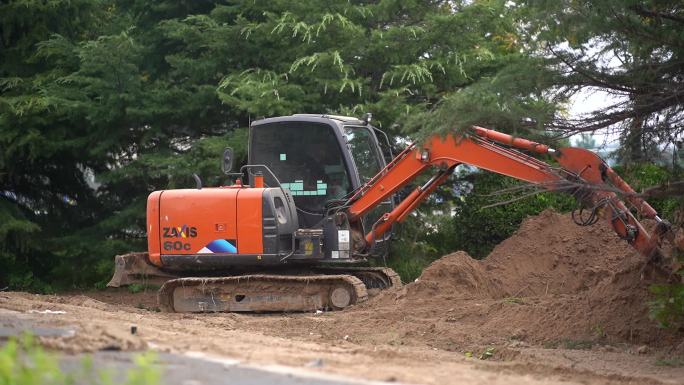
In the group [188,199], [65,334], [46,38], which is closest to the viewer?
[65,334]

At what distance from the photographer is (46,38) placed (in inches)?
811

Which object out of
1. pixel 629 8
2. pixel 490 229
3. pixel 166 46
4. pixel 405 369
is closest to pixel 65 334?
pixel 405 369

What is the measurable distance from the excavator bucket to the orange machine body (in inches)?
13.6

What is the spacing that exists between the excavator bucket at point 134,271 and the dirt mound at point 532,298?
3.39 meters

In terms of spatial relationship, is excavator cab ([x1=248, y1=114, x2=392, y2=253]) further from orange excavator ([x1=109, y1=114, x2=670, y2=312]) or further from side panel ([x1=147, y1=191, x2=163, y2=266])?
side panel ([x1=147, y1=191, x2=163, y2=266])

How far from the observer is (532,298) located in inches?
536

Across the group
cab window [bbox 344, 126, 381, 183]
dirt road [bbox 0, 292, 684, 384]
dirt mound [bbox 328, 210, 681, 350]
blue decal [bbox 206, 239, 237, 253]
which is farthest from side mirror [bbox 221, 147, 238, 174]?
dirt mound [bbox 328, 210, 681, 350]

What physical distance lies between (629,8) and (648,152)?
176 cm

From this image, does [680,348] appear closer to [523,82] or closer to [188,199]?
[523,82]

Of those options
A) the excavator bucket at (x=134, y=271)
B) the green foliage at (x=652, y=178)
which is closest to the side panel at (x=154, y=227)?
the excavator bucket at (x=134, y=271)

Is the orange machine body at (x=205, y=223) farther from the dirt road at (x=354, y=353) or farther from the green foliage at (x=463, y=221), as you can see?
the green foliage at (x=463, y=221)

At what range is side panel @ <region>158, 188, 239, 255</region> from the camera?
571 inches

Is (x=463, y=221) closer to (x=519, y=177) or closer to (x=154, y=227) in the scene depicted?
(x=519, y=177)

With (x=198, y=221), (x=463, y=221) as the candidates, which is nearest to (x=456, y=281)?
(x=198, y=221)
